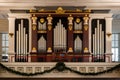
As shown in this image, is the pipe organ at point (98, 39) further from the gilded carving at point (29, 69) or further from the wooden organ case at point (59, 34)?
the gilded carving at point (29, 69)

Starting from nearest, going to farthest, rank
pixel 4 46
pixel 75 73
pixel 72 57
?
pixel 75 73 → pixel 72 57 → pixel 4 46

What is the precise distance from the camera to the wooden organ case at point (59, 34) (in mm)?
17828

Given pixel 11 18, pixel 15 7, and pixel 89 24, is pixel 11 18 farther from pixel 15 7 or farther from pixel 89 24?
pixel 89 24

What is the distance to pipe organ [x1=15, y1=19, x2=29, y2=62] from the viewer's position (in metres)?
18.0

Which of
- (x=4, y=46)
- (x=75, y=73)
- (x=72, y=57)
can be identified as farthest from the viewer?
(x=4, y=46)

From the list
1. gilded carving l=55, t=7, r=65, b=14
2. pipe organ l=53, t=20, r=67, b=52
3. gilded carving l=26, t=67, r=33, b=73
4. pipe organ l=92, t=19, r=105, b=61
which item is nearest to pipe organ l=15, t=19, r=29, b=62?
pipe organ l=53, t=20, r=67, b=52

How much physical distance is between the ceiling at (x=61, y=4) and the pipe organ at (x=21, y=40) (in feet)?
2.28

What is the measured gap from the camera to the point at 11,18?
18.3 metres

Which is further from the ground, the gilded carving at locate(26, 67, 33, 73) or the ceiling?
the ceiling

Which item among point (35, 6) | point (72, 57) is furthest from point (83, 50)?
point (35, 6)

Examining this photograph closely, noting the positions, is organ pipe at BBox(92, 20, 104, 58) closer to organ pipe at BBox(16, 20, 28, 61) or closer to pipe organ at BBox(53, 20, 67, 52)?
pipe organ at BBox(53, 20, 67, 52)

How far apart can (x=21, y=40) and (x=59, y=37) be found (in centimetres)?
180

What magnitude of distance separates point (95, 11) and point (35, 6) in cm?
292

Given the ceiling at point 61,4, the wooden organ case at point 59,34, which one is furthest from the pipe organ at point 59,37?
the ceiling at point 61,4
